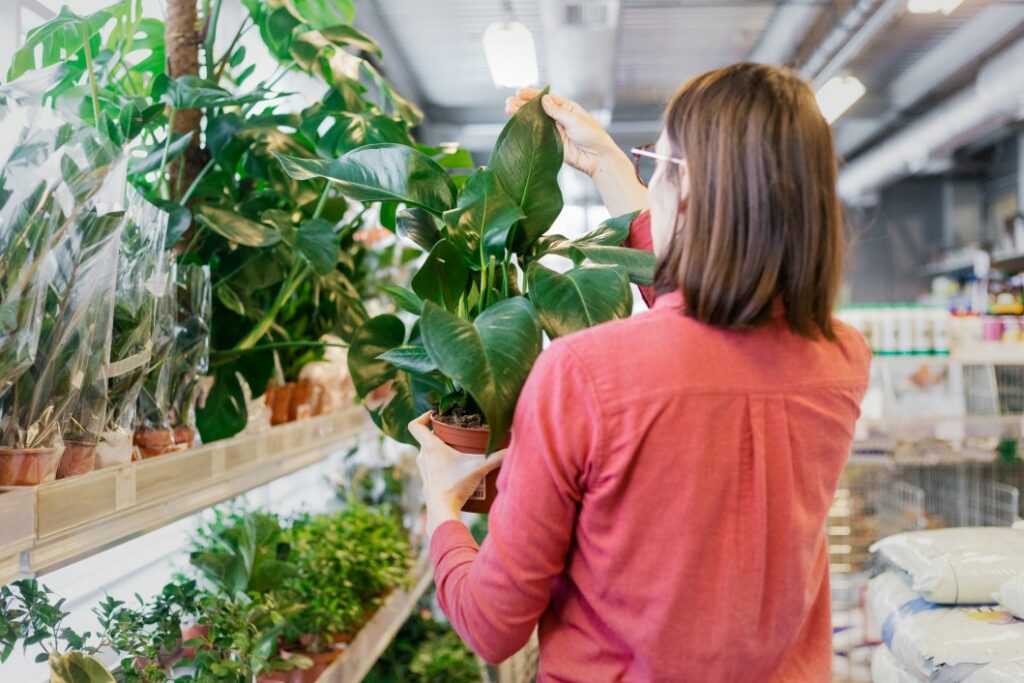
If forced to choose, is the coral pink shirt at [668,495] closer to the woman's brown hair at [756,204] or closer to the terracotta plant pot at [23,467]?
the woman's brown hair at [756,204]

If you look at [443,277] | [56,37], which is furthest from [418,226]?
[56,37]

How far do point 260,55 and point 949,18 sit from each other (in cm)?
436

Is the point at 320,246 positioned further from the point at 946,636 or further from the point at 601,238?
the point at 946,636

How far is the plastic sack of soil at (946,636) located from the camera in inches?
64.1

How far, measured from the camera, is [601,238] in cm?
130

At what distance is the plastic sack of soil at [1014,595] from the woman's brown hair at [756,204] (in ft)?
3.51

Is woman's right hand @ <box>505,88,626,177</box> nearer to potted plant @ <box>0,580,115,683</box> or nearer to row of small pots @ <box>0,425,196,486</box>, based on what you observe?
row of small pots @ <box>0,425,196,486</box>

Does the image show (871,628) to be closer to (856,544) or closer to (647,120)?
(856,544)

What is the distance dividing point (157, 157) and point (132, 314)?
1.29 feet

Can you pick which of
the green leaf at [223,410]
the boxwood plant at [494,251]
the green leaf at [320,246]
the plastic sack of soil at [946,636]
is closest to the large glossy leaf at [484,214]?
the boxwood plant at [494,251]

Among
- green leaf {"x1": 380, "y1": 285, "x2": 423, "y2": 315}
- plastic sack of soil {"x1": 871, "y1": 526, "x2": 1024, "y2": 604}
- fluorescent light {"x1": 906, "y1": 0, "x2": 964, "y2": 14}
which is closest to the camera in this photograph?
green leaf {"x1": 380, "y1": 285, "x2": 423, "y2": 315}

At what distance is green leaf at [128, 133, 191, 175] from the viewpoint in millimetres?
1612

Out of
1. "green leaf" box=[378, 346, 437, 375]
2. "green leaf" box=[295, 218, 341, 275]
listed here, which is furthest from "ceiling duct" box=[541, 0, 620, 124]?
"green leaf" box=[378, 346, 437, 375]

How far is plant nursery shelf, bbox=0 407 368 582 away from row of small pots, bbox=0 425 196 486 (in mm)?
28
